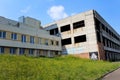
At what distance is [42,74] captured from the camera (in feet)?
43.9

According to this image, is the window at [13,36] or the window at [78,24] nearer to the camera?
the window at [13,36]

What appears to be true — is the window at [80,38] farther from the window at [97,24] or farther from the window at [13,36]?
the window at [13,36]

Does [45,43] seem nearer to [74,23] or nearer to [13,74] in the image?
[74,23]

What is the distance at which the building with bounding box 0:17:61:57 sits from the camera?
36.0 metres

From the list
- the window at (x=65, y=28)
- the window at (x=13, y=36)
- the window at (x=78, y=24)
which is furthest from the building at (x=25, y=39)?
the window at (x=78, y=24)

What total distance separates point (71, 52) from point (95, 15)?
1227 centimetres

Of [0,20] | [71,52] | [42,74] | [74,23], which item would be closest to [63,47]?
[71,52]

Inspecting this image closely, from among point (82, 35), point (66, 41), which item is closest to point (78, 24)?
point (82, 35)

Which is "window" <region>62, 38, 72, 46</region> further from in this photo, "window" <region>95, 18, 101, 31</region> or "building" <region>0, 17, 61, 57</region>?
"window" <region>95, 18, 101, 31</region>

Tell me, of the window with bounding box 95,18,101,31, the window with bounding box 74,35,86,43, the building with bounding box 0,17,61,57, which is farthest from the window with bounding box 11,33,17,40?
the window with bounding box 95,18,101,31

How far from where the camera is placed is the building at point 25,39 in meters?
36.0

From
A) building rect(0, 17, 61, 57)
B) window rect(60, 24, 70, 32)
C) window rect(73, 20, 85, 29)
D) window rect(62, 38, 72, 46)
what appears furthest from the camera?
window rect(60, 24, 70, 32)

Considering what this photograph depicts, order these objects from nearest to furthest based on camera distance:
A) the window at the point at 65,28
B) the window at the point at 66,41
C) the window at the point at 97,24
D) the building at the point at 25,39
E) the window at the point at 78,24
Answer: the building at the point at 25,39
the window at the point at 97,24
the window at the point at 78,24
the window at the point at 66,41
the window at the point at 65,28

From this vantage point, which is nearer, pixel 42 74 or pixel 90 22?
pixel 42 74
